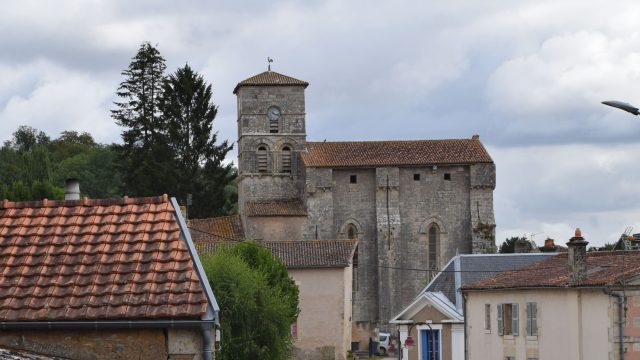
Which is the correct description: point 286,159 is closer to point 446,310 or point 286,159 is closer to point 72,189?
point 446,310

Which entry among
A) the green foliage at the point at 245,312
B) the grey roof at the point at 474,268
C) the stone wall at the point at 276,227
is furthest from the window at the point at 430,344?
the stone wall at the point at 276,227

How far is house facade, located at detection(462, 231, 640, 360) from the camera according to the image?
122ft

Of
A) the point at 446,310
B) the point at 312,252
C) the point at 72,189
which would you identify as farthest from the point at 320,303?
the point at 72,189

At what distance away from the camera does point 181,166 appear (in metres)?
91.0

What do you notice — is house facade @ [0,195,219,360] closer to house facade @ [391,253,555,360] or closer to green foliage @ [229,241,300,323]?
green foliage @ [229,241,300,323]

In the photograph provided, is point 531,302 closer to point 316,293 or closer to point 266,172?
point 316,293

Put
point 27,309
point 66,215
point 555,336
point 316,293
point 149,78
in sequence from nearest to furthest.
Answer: point 27,309, point 66,215, point 555,336, point 316,293, point 149,78

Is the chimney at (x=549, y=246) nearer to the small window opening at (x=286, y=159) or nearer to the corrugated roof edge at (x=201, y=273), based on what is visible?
the small window opening at (x=286, y=159)

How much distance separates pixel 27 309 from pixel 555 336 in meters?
27.3

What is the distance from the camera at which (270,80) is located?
89188mm

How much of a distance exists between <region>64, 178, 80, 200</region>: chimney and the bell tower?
69.1 m

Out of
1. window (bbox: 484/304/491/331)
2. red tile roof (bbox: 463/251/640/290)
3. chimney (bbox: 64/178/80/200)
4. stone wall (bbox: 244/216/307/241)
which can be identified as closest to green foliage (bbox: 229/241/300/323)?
window (bbox: 484/304/491/331)

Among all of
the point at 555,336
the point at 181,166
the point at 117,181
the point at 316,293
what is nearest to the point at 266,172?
the point at 181,166

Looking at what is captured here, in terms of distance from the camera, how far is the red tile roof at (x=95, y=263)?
49.5ft
